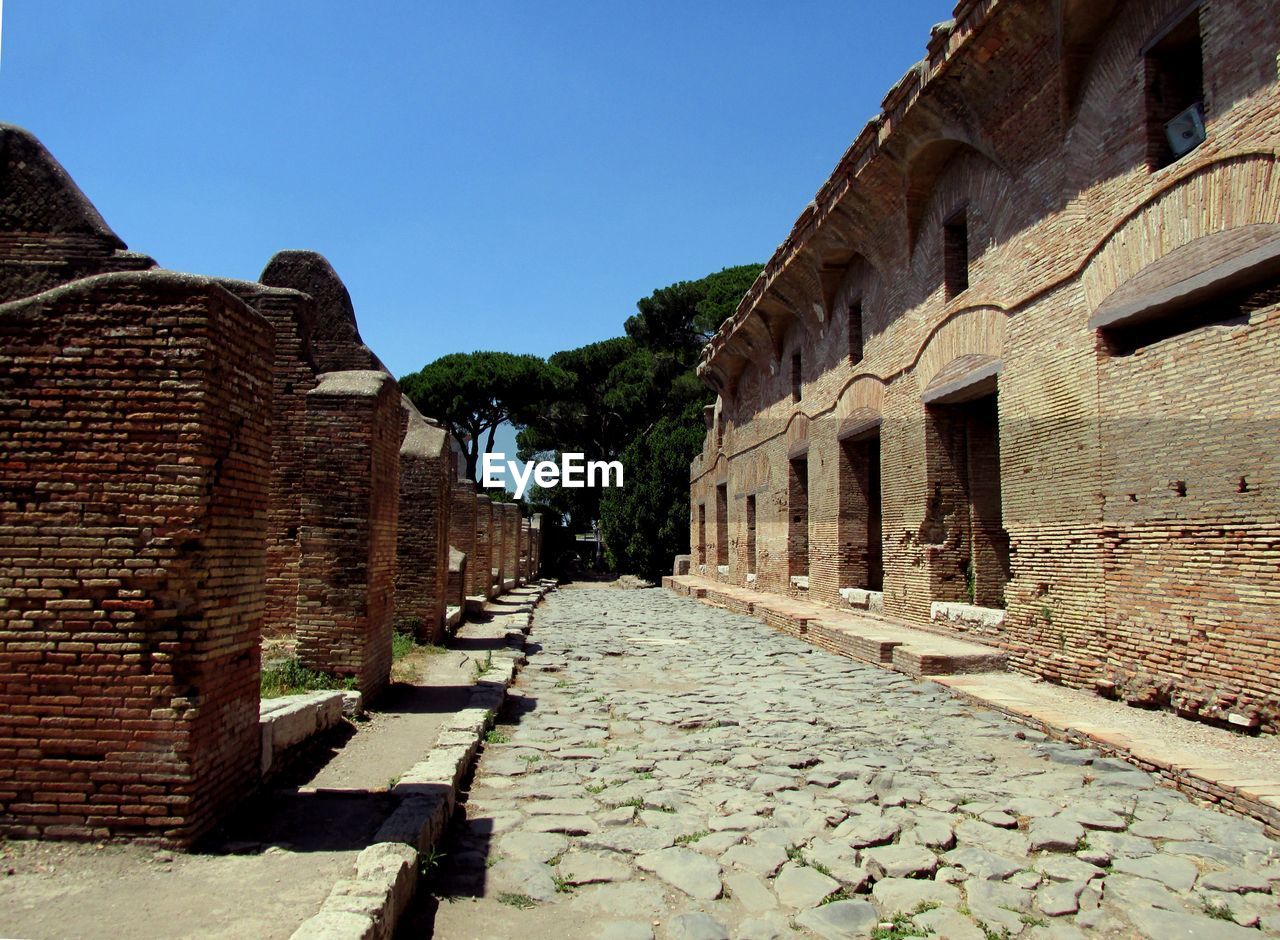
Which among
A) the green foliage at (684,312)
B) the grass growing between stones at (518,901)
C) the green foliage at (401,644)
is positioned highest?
the green foliage at (684,312)

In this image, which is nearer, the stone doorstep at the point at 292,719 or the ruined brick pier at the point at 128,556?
the ruined brick pier at the point at 128,556

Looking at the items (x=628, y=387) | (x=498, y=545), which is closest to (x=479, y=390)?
(x=628, y=387)

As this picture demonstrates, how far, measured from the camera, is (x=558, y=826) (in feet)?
13.8

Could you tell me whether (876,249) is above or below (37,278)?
above

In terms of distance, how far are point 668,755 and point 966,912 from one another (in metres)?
2.50

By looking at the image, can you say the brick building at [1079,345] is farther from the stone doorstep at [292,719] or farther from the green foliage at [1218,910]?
the stone doorstep at [292,719]

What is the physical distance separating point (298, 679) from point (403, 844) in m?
3.28

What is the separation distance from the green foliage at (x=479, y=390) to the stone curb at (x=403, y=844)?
28.3 m

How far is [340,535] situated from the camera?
660 cm

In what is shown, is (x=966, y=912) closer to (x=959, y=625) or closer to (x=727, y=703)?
(x=727, y=703)

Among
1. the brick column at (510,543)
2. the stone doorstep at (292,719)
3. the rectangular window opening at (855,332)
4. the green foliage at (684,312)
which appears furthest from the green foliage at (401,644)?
the green foliage at (684,312)

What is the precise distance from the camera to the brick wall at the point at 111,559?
3.50m

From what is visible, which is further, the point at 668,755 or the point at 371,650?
the point at 371,650

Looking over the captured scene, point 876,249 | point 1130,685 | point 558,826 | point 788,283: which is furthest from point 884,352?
point 558,826
